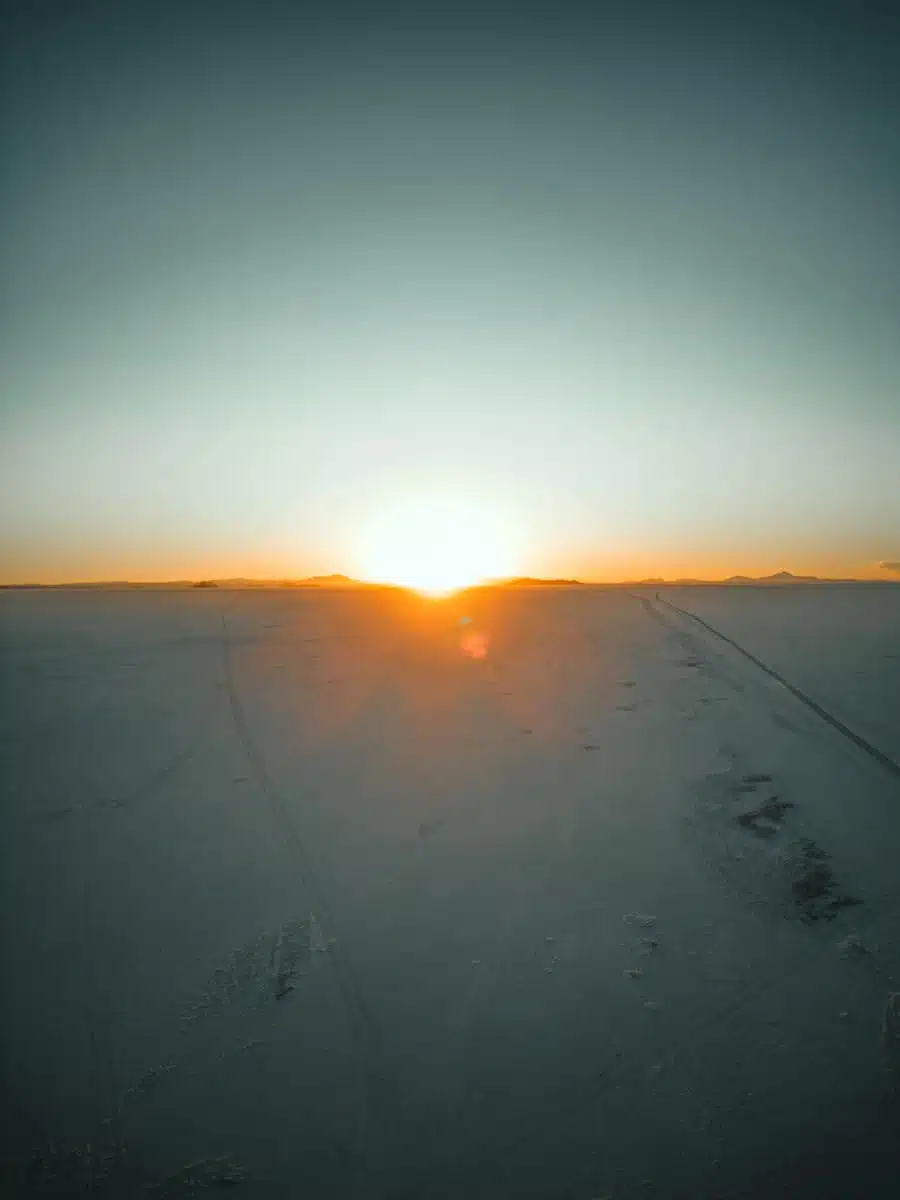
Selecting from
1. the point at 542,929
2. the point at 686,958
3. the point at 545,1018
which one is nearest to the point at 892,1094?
the point at 686,958

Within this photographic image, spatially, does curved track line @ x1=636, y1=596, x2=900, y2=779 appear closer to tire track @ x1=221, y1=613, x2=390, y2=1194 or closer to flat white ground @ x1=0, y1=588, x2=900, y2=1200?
flat white ground @ x1=0, y1=588, x2=900, y2=1200

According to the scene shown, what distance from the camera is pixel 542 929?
20.4ft

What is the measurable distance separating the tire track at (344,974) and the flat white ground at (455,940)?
29 mm

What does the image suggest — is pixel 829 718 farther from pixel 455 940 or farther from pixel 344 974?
pixel 344 974

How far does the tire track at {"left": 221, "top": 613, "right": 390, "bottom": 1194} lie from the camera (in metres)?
4.53

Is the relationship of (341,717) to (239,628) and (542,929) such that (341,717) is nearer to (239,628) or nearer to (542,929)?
(542,929)

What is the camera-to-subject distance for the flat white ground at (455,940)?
427 cm

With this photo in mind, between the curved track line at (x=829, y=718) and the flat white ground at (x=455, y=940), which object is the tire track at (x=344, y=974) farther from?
the curved track line at (x=829, y=718)

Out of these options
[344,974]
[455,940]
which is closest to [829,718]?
[455,940]

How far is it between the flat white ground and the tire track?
3cm

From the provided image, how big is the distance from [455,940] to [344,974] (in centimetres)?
113

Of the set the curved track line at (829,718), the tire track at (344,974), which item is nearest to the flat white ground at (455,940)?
the tire track at (344,974)

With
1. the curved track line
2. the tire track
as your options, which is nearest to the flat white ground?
the tire track

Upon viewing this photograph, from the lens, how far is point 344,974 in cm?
573
